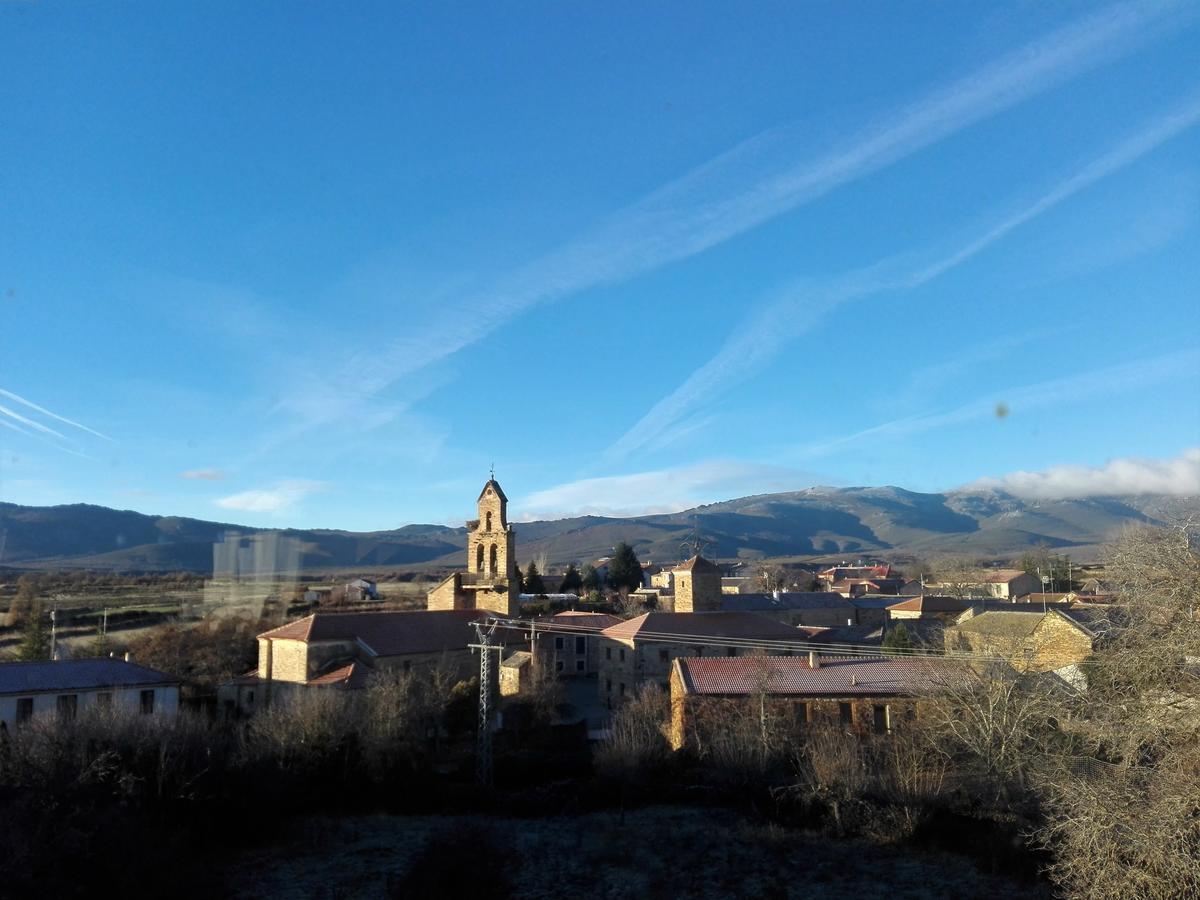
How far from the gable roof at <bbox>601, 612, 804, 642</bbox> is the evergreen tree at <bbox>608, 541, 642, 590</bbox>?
3658 cm

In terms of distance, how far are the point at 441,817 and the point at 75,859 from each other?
11940mm

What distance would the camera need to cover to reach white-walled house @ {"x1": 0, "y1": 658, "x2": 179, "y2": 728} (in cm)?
2952

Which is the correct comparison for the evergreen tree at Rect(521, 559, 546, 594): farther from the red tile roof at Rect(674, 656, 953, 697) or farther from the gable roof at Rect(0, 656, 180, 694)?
the gable roof at Rect(0, 656, 180, 694)

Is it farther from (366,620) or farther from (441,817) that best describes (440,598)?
(441,817)

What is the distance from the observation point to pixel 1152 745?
40.2ft

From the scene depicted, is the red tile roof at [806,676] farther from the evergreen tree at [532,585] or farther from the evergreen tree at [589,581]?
the evergreen tree at [589,581]

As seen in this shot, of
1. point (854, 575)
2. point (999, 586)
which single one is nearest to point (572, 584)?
point (999, 586)

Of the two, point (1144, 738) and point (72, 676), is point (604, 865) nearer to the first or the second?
point (1144, 738)

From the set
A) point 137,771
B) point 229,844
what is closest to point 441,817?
point 229,844

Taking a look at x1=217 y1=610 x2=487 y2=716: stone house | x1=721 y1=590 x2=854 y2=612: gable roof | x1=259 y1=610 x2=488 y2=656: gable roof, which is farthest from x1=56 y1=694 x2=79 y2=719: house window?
x1=721 y1=590 x2=854 y2=612: gable roof

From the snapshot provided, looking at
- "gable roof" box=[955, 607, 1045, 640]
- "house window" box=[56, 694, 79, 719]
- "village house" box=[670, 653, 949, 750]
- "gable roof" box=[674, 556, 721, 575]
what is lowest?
"village house" box=[670, 653, 949, 750]

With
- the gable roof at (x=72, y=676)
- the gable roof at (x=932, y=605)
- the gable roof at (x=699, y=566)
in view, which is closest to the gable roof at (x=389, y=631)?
the gable roof at (x=72, y=676)

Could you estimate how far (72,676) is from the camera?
31.8 meters

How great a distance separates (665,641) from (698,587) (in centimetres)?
682
